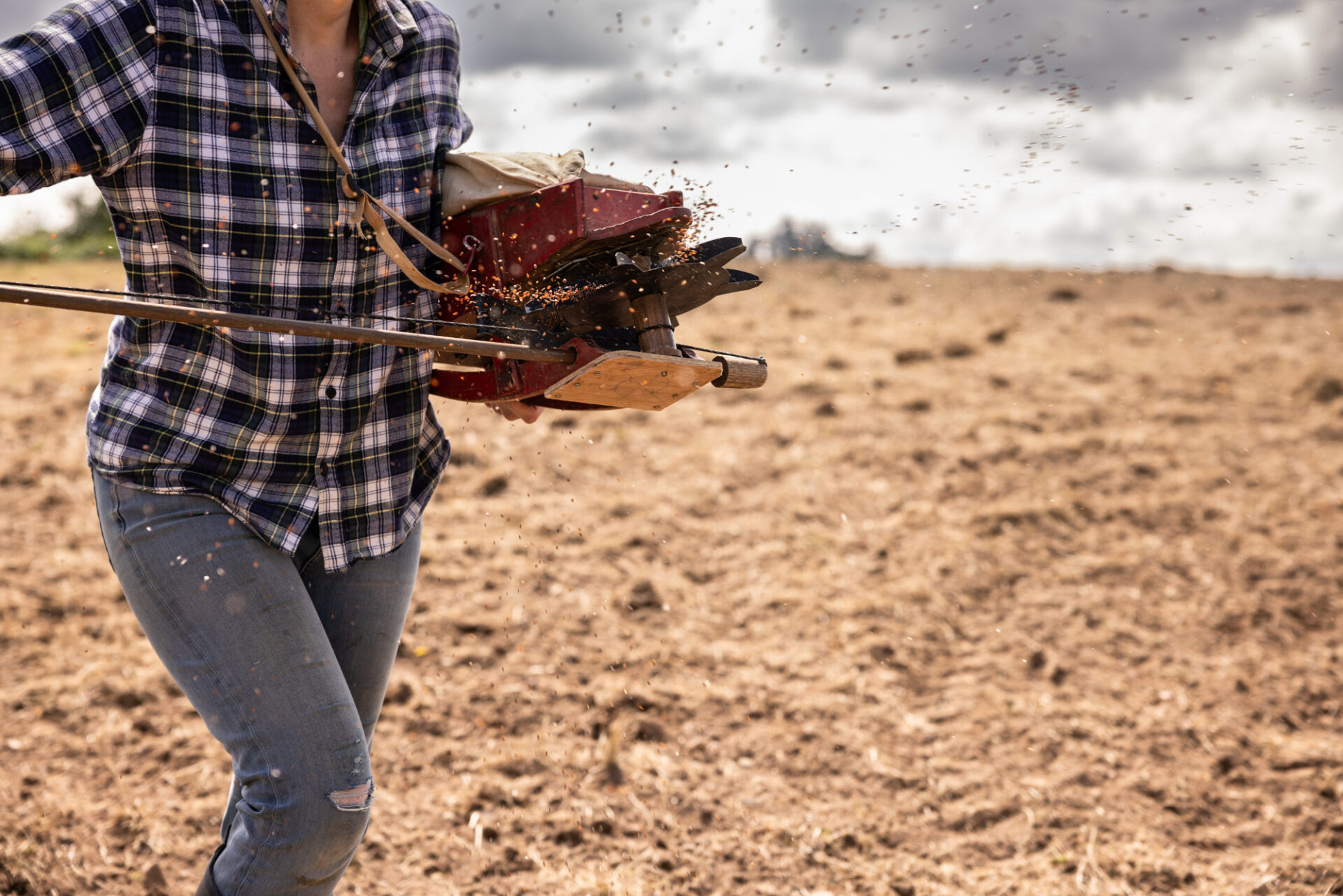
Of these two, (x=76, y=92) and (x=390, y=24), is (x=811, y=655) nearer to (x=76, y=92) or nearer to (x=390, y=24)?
(x=390, y=24)

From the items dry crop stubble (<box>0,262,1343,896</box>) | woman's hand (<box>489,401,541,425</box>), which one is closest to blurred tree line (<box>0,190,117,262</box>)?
dry crop stubble (<box>0,262,1343,896</box>)

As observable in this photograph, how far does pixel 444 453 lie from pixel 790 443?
462cm

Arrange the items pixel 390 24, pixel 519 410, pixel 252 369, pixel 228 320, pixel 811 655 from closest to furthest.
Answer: pixel 228 320 → pixel 252 369 → pixel 390 24 → pixel 519 410 → pixel 811 655

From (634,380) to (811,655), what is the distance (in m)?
2.75

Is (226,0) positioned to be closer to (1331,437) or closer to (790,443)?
(790,443)

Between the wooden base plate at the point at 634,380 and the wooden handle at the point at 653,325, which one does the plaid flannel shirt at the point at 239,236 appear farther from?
the wooden handle at the point at 653,325

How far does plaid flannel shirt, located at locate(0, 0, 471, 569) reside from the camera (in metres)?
1.56

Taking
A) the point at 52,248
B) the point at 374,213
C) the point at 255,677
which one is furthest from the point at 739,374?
the point at 52,248

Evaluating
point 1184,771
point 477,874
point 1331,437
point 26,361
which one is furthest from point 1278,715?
point 26,361

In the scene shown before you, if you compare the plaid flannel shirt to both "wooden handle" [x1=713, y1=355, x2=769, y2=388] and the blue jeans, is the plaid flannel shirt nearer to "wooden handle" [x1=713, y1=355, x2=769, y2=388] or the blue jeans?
the blue jeans

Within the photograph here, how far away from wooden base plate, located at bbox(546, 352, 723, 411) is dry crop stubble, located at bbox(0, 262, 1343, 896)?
1715 mm

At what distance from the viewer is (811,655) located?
4355 millimetres

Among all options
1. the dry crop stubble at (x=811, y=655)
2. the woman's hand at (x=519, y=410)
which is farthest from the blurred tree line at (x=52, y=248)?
the woman's hand at (x=519, y=410)

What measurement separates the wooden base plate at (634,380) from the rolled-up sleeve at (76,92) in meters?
0.80
